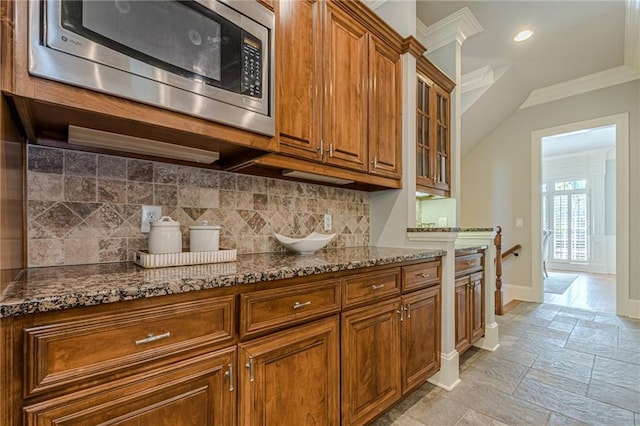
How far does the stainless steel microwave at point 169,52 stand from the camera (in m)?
0.78

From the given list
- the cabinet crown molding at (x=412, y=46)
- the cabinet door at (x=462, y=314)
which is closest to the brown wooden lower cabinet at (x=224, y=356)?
the cabinet door at (x=462, y=314)

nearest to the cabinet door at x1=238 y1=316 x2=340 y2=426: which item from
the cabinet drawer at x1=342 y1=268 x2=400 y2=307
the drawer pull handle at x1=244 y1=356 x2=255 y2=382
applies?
the drawer pull handle at x1=244 y1=356 x2=255 y2=382

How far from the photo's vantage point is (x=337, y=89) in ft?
5.58

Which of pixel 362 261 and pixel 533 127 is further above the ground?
pixel 533 127

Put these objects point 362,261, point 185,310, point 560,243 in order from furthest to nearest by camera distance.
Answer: point 560,243 → point 362,261 → point 185,310

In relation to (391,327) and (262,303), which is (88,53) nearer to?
(262,303)

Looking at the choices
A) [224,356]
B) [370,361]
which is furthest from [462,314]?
[224,356]

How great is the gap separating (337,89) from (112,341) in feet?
5.05

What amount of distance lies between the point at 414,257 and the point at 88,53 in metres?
1.63

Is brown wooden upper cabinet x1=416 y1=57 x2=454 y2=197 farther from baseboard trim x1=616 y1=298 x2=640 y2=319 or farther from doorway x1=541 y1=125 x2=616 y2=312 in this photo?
doorway x1=541 y1=125 x2=616 y2=312

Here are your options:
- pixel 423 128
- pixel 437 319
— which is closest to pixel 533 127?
pixel 423 128

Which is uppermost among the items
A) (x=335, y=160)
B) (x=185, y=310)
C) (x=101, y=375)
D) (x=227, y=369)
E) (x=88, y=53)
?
(x=88, y=53)

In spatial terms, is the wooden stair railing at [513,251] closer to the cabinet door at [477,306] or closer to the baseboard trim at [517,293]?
the baseboard trim at [517,293]

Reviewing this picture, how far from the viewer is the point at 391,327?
1.58 m
